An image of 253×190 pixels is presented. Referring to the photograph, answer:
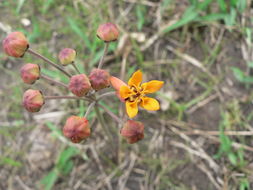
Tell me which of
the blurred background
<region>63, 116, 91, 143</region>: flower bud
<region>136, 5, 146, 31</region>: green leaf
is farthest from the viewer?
<region>136, 5, 146, 31</region>: green leaf

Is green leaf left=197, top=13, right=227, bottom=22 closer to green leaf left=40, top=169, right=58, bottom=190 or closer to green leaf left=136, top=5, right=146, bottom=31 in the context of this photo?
green leaf left=136, top=5, right=146, bottom=31

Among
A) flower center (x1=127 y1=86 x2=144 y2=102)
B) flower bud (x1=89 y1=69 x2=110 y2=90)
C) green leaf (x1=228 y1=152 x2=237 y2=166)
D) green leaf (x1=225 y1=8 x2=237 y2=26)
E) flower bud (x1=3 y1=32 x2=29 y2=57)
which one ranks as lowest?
green leaf (x1=228 y1=152 x2=237 y2=166)

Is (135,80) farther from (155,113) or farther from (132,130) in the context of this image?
(155,113)

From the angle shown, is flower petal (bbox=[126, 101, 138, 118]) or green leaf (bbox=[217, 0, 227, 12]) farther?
green leaf (bbox=[217, 0, 227, 12])

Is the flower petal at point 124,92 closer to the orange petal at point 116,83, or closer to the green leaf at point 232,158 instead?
the orange petal at point 116,83

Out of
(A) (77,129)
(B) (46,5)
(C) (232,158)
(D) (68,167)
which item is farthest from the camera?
(B) (46,5)

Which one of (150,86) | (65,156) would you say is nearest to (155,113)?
(65,156)

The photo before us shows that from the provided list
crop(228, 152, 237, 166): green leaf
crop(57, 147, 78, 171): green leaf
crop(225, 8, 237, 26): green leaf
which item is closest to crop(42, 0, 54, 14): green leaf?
crop(57, 147, 78, 171): green leaf
